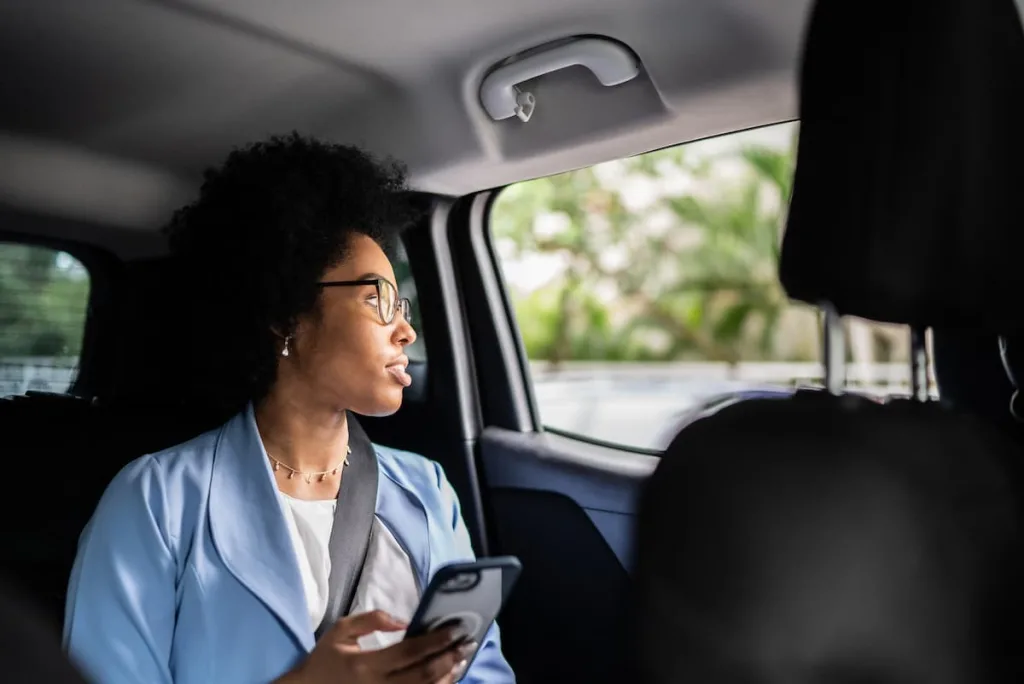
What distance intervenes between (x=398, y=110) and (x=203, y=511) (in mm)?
863

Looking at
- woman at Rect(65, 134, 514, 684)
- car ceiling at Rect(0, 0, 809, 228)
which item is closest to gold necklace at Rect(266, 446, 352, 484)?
woman at Rect(65, 134, 514, 684)

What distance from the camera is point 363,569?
1359 mm

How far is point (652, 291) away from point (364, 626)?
304 cm

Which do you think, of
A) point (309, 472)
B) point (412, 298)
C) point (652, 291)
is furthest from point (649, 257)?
point (309, 472)

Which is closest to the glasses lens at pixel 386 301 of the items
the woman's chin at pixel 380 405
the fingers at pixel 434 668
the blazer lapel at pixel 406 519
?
the woman's chin at pixel 380 405

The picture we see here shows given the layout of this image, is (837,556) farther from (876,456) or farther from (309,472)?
(309,472)

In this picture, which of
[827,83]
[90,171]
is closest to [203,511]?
[90,171]

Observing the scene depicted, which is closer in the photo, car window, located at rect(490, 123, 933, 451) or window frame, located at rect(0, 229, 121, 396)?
window frame, located at rect(0, 229, 121, 396)

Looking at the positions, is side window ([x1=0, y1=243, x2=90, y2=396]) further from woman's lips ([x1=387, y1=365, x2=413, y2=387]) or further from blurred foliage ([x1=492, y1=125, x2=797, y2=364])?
blurred foliage ([x1=492, y1=125, x2=797, y2=364])

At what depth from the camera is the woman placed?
1.16m

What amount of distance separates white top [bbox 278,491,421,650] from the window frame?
1.21 feet

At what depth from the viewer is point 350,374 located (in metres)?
1.39

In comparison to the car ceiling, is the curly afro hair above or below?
below

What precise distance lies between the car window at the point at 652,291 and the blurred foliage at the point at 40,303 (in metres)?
0.92
